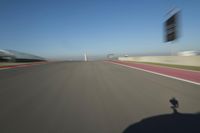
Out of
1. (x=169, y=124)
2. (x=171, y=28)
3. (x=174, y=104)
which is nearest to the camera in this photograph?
(x=169, y=124)

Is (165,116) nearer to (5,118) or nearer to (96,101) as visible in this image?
(96,101)

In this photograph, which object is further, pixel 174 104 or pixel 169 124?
pixel 174 104

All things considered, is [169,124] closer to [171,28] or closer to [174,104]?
[174,104]

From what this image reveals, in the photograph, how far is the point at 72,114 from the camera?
16.9ft

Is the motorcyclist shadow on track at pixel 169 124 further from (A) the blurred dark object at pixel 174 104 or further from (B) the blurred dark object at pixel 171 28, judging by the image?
(B) the blurred dark object at pixel 171 28

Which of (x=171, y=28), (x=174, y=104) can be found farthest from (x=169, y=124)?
(x=171, y=28)

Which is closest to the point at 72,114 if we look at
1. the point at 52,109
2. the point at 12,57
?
the point at 52,109

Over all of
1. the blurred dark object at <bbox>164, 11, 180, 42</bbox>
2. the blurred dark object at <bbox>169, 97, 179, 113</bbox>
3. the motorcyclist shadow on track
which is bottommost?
the blurred dark object at <bbox>169, 97, 179, 113</bbox>

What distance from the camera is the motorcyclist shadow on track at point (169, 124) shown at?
3961 mm

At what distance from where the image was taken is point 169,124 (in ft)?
14.2

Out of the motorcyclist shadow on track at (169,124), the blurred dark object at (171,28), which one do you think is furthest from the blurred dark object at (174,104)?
the blurred dark object at (171,28)

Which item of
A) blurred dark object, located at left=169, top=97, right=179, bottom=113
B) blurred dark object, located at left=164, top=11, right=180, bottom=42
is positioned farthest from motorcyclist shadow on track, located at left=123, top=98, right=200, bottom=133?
blurred dark object, located at left=164, top=11, right=180, bottom=42

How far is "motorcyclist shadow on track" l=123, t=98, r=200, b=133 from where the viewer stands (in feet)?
13.0

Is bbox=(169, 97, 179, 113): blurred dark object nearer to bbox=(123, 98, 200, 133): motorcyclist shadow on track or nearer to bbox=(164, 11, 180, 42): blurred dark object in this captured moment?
bbox=(123, 98, 200, 133): motorcyclist shadow on track
